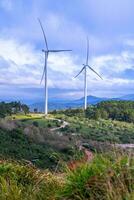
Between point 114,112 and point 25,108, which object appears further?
point 114,112

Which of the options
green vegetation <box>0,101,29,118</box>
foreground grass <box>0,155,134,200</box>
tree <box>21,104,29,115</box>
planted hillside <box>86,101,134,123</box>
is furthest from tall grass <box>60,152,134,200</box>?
planted hillside <box>86,101,134,123</box>

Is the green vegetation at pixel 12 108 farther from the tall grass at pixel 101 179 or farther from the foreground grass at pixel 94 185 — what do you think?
the tall grass at pixel 101 179

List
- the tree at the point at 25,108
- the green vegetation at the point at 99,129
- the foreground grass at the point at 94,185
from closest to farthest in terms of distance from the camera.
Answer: the foreground grass at the point at 94,185, the green vegetation at the point at 99,129, the tree at the point at 25,108

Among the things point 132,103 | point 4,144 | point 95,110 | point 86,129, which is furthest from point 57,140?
point 132,103

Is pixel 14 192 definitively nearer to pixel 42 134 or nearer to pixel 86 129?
pixel 42 134

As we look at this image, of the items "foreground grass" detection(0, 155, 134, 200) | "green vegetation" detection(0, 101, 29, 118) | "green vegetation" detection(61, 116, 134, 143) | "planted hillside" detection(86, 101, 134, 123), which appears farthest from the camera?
"planted hillside" detection(86, 101, 134, 123)

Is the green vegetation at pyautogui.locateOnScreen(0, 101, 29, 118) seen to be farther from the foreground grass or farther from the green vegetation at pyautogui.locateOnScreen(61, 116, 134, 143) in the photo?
the foreground grass

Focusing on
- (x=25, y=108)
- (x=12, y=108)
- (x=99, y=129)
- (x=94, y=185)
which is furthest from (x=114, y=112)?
(x=94, y=185)

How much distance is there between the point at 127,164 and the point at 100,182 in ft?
1.94

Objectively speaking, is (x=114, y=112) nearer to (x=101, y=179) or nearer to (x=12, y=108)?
(x=12, y=108)

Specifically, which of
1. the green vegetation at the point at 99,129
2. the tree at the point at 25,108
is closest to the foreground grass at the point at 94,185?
the green vegetation at the point at 99,129

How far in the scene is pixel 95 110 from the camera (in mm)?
136625

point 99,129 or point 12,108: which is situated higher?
point 12,108

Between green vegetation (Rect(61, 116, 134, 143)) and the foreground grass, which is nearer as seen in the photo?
the foreground grass
